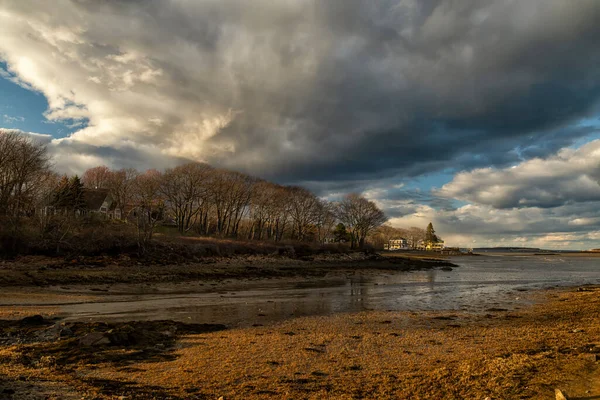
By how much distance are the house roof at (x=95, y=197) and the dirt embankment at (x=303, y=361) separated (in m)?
63.9

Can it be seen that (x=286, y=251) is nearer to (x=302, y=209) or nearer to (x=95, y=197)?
(x=302, y=209)

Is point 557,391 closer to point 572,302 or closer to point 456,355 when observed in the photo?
point 456,355

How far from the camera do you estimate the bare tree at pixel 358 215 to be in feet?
331

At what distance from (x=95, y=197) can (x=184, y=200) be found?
1766 cm

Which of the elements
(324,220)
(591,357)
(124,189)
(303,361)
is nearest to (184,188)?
(124,189)

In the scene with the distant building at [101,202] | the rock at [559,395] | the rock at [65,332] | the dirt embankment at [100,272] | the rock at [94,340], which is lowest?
the dirt embankment at [100,272]

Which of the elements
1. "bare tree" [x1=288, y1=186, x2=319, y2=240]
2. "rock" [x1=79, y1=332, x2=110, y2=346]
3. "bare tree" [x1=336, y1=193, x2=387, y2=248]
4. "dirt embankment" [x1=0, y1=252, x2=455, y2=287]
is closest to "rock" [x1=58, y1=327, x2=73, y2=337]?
"rock" [x1=79, y1=332, x2=110, y2=346]

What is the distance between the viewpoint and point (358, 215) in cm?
10119

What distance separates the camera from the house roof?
68312 millimetres

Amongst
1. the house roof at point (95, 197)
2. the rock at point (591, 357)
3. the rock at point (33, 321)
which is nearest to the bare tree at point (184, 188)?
the house roof at point (95, 197)

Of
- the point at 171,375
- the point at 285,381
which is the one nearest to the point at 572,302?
the point at 285,381

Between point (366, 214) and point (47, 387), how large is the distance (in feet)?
321

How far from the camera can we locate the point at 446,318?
14.8 m

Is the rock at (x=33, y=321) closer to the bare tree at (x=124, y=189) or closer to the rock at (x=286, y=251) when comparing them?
the rock at (x=286, y=251)
